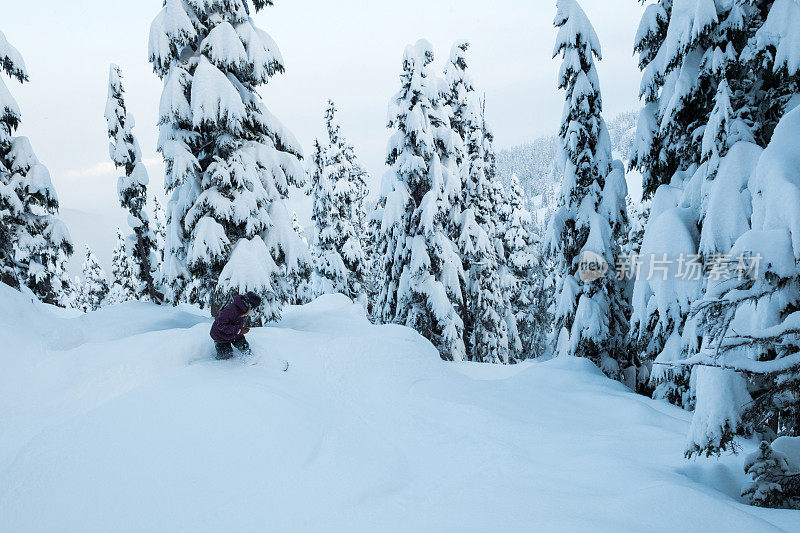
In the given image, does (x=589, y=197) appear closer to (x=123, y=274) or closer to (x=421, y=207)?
(x=421, y=207)

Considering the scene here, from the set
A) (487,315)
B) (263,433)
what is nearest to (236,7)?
(263,433)

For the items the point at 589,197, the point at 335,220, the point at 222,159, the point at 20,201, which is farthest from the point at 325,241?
the point at 589,197

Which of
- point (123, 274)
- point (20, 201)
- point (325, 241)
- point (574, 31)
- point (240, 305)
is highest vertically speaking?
point (574, 31)

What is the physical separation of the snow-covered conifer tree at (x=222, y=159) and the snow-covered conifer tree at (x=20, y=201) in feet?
17.4

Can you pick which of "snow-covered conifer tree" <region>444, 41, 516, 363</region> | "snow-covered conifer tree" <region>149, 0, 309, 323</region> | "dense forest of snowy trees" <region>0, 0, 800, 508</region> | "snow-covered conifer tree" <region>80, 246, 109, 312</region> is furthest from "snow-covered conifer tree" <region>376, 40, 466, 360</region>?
"snow-covered conifer tree" <region>80, 246, 109, 312</region>

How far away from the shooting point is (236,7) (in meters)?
11.7

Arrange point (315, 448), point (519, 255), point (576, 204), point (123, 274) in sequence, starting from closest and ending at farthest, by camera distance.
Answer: point (315, 448)
point (576, 204)
point (519, 255)
point (123, 274)

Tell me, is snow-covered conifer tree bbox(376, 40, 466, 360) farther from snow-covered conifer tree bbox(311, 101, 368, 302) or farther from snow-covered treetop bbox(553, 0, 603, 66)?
snow-covered conifer tree bbox(311, 101, 368, 302)

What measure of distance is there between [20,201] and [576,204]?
19554mm

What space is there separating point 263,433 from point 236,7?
1141 centimetres

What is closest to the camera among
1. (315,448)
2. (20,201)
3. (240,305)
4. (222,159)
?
(315,448)

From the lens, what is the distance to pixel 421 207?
53.1ft

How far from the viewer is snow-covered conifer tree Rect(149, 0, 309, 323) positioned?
35.8 feet

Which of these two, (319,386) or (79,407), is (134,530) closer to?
(79,407)
